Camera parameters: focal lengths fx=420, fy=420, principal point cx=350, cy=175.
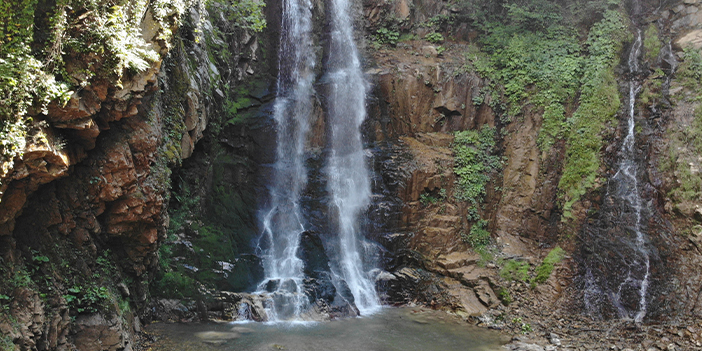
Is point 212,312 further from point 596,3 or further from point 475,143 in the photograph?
point 596,3

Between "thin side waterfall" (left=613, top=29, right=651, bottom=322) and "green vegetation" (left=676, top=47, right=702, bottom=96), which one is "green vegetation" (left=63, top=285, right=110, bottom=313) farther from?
"green vegetation" (left=676, top=47, right=702, bottom=96)

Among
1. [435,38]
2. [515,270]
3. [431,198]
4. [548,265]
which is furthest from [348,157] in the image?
[548,265]

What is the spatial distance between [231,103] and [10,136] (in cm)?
1040

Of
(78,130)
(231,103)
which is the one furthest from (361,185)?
(78,130)

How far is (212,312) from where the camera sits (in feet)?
37.2

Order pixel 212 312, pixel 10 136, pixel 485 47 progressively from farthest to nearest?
pixel 485 47
pixel 212 312
pixel 10 136

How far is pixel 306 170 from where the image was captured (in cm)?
1583

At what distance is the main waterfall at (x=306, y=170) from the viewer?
13305 millimetres

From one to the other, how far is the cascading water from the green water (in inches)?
134

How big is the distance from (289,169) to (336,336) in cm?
701

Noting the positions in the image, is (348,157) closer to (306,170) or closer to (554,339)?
(306,170)

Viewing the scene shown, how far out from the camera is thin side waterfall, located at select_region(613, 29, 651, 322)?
36.7 ft

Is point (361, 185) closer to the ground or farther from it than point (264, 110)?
closer to the ground

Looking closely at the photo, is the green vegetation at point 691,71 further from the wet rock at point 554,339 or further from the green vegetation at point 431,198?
the wet rock at point 554,339
